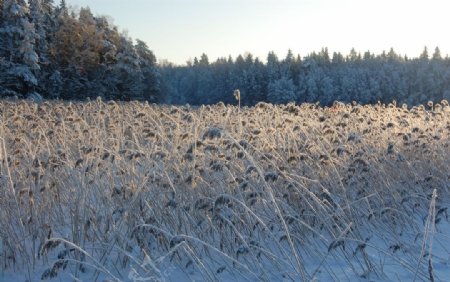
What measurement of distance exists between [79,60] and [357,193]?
37.1 metres

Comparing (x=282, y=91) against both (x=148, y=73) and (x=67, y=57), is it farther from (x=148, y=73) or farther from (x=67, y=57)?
(x=67, y=57)

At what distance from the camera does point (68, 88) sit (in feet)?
132

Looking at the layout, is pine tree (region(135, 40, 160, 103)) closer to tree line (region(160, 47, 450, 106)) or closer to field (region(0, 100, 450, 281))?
tree line (region(160, 47, 450, 106))

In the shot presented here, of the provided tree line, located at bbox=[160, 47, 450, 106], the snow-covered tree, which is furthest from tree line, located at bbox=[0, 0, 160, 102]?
the snow-covered tree

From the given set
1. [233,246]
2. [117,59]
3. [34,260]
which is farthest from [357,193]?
[117,59]

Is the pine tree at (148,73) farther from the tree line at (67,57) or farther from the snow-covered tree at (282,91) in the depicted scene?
the snow-covered tree at (282,91)

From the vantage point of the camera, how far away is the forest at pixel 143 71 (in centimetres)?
3156

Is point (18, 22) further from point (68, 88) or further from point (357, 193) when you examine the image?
point (357, 193)

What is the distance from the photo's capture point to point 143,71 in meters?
49.6

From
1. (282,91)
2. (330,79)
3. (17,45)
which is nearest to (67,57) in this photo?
(17,45)

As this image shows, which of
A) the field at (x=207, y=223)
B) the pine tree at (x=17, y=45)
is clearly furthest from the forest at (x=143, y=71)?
the field at (x=207, y=223)

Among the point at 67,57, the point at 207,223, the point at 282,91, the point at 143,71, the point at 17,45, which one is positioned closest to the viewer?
the point at 207,223

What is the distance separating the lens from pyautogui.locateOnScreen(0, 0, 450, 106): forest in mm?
31562

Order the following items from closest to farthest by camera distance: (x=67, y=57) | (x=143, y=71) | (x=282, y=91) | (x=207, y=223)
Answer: (x=207, y=223) → (x=67, y=57) → (x=143, y=71) → (x=282, y=91)
